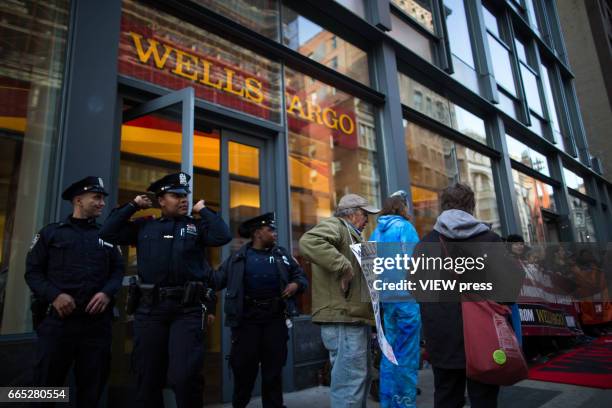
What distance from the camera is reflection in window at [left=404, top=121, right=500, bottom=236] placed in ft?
28.5

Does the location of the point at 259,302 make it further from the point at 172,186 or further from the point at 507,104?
the point at 507,104

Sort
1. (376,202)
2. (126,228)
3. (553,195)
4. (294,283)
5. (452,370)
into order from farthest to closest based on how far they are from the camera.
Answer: (553,195)
(376,202)
(294,283)
(126,228)
(452,370)

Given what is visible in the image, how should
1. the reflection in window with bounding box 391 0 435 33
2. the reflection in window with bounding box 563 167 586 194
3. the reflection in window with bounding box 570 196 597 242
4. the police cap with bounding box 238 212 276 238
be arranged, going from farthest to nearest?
the reflection in window with bounding box 563 167 586 194 → the reflection in window with bounding box 570 196 597 242 → the reflection in window with bounding box 391 0 435 33 → the police cap with bounding box 238 212 276 238

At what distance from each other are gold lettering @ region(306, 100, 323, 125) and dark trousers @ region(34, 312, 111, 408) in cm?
471

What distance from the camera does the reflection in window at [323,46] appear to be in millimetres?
6898

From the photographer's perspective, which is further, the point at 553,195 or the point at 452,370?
the point at 553,195

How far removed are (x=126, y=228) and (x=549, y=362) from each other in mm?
6316

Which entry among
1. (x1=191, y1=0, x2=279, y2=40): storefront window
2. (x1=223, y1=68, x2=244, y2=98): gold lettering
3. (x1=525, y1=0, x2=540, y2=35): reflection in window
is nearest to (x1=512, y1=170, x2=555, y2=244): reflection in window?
(x1=525, y1=0, x2=540, y2=35): reflection in window

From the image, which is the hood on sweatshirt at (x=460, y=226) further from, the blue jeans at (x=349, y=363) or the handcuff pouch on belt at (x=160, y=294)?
the handcuff pouch on belt at (x=160, y=294)

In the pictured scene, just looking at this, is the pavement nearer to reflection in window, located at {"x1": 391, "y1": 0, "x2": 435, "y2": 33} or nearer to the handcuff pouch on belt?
the handcuff pouch on belt

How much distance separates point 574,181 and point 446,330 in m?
18.9

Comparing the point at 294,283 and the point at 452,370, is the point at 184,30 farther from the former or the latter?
the point at 452,370

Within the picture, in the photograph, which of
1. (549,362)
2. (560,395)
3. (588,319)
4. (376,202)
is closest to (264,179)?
(376,202)

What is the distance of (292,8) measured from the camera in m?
7.08
